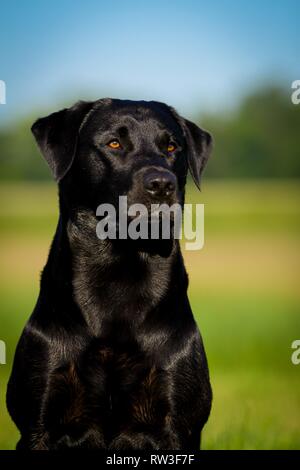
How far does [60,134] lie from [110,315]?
1087 millimetres

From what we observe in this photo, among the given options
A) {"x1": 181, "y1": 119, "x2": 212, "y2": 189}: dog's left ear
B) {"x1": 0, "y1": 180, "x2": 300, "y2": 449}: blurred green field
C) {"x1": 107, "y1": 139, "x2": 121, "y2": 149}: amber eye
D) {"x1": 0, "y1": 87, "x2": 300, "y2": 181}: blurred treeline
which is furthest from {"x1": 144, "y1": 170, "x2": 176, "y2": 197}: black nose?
{"x1": 0, "y1": 87, "x2": 300, "y2": 181}: blurred treeline

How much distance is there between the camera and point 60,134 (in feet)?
15.3

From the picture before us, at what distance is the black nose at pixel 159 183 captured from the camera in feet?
13.9

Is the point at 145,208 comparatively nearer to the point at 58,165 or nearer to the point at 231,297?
the point at 58,165

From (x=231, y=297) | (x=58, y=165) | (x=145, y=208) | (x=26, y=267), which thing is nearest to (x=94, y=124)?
(x=58, y=165)

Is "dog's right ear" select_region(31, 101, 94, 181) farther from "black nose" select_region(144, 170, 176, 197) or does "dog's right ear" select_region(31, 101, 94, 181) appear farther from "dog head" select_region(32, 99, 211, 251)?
"black nose" select_region(144, 170, 176, 197)

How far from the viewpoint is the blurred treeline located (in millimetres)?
31656

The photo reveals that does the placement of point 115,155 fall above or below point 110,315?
above

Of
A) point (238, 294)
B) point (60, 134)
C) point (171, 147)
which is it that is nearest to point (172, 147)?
point (171, 147)

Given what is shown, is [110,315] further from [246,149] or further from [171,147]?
[246,149]

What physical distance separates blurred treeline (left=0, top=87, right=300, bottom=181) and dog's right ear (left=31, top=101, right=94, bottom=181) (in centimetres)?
2512

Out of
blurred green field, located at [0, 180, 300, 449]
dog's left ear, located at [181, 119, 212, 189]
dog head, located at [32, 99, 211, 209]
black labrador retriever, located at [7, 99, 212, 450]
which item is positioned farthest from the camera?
blurred green field, located at [0, 180, 300, 449]
